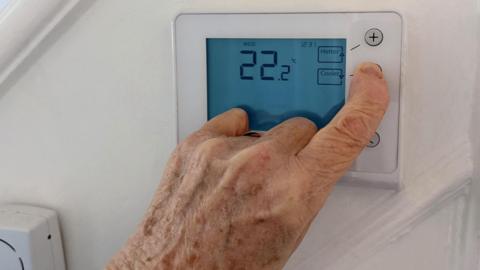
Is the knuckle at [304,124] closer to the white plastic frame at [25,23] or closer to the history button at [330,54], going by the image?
the history button at [330,54]

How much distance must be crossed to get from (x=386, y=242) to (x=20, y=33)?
0.43 m

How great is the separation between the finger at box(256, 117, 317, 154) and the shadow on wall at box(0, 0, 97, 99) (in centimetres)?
25

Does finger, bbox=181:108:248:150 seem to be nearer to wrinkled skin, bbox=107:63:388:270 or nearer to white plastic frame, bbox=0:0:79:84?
wrinkled skin, bbox=107:63:388:270

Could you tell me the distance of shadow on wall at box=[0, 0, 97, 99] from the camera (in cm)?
62

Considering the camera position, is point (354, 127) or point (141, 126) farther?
point (141, 126)

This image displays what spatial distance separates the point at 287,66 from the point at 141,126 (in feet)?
0.58

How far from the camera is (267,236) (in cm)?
46

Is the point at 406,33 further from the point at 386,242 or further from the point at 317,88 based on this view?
the point at 386,242

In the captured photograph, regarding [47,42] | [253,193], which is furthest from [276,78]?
[47,42]

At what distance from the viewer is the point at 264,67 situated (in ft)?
1.82

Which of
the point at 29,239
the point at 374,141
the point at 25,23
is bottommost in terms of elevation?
the point at 29,239

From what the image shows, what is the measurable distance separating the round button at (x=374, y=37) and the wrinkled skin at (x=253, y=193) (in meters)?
0.02

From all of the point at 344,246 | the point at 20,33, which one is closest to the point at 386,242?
the point at 344,246

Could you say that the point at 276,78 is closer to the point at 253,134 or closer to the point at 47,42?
the point at 253,134
